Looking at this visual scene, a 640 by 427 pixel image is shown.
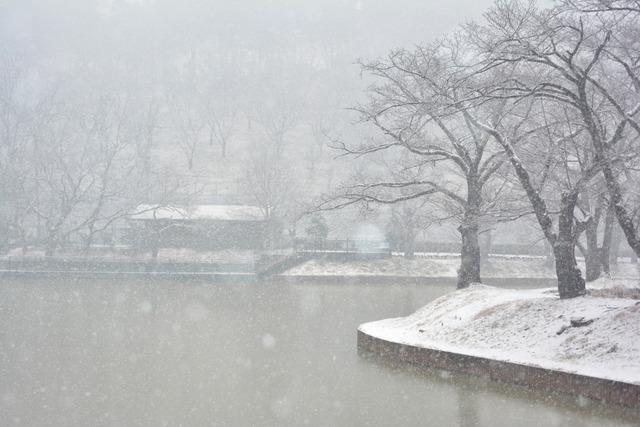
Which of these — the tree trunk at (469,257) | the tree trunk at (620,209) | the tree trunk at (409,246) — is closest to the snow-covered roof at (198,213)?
the tree trunk at (409,246)

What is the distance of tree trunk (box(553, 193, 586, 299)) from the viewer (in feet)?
50.1

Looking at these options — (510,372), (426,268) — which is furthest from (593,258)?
(426,268)

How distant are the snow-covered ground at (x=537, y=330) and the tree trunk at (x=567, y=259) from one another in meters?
0.78

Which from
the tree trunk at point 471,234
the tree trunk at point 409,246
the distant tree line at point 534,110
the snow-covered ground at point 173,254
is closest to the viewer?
the distant tree line at point 534,110

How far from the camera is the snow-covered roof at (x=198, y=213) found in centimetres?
4922

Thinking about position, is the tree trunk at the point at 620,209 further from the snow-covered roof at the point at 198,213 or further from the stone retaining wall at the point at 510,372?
the snow-covered roof at the point at 198,213

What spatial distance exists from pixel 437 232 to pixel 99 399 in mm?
53536

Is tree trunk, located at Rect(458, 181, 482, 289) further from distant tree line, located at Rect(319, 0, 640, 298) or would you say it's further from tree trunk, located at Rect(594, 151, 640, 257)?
tree trunk, located at Rect(594, 151, 640, 257)

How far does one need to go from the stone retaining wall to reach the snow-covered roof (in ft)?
116

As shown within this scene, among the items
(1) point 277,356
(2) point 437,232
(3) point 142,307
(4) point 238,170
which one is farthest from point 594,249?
(4) point 238,170

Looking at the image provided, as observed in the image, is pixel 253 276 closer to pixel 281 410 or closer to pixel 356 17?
pixel 281 410

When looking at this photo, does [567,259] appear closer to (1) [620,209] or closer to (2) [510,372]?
(1) [620,209]

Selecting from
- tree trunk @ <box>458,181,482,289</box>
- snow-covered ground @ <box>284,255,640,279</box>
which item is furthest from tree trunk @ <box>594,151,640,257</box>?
snow-covered ground @ <box>284,255,640,279</box>

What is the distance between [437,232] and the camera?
202 feet
